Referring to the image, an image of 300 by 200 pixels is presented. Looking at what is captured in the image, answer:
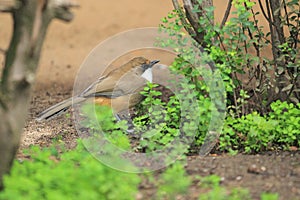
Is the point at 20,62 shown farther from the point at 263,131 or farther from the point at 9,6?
the point at 263,131

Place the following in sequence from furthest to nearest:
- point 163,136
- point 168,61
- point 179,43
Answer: point 168,61 < point 179,43 < point 163,136

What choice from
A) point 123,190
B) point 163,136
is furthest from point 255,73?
point 123,190

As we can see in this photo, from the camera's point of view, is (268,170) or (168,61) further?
(168,61)

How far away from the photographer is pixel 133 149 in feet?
17.1

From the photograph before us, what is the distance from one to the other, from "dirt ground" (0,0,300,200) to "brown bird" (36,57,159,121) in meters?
0.33

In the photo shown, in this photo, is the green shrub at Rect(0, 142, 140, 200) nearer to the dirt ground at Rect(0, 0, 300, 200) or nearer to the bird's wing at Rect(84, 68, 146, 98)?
the dirt ground at Rect(0, 0, 300, 200)

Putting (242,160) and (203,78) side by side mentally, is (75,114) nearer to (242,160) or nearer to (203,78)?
(203,78)

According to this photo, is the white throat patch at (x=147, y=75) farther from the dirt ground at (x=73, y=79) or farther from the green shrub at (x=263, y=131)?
the green shrub at (x=263, y=131)

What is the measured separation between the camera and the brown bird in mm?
5914

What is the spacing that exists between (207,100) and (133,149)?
65 centimetres

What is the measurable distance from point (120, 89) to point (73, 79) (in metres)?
2.65

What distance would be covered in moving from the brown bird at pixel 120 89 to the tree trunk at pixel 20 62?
1.93m

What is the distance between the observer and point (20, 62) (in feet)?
12.9

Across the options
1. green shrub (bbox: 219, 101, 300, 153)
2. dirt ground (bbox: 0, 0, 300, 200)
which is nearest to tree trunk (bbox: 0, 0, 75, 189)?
dirt ground (bbox: 0, 0, 300, 200)
